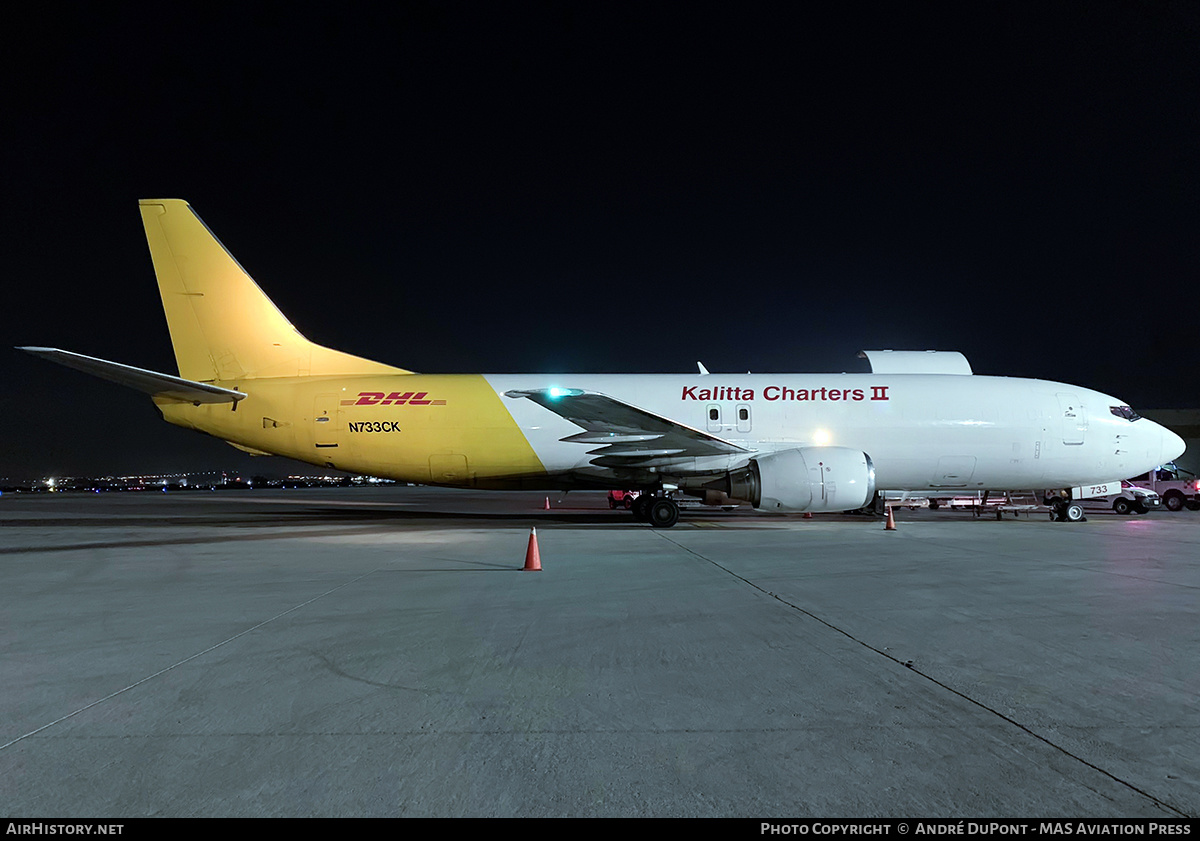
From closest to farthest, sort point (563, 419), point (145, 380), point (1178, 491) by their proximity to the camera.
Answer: point (145, 380), point (563, 419), point (1178, 491)

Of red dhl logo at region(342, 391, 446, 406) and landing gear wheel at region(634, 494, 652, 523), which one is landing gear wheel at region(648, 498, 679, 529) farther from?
red dhl logo at region(342, 391, 446, 406)

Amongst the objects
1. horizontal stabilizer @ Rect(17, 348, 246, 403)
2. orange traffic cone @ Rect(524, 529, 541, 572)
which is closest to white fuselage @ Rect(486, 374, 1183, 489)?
horizontal stabilizer @ Rect(17, 348, 246, 403)

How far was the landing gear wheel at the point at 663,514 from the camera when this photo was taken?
561 inches

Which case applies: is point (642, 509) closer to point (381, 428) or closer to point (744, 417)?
point (744, 417)

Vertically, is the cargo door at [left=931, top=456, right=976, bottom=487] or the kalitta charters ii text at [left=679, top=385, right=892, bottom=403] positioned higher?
the kalitta charters ii text at [left=679, top=385, right=892, bottom=403]

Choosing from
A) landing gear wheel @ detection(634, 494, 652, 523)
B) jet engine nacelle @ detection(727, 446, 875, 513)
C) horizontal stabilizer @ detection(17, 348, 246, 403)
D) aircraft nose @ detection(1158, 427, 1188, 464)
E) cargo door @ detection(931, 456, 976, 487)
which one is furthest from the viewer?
aircraft nose @ detection(1158, 427, 1188, 464)

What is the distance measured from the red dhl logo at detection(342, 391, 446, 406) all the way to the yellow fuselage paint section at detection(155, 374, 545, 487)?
23mm

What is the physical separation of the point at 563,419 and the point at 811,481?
568 cm

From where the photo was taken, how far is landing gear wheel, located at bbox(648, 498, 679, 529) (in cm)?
1426

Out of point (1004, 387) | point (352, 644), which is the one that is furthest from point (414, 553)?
point (1004, 387)

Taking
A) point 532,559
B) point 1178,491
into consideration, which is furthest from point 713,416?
point 1178,491

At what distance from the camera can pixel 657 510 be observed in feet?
47.1
